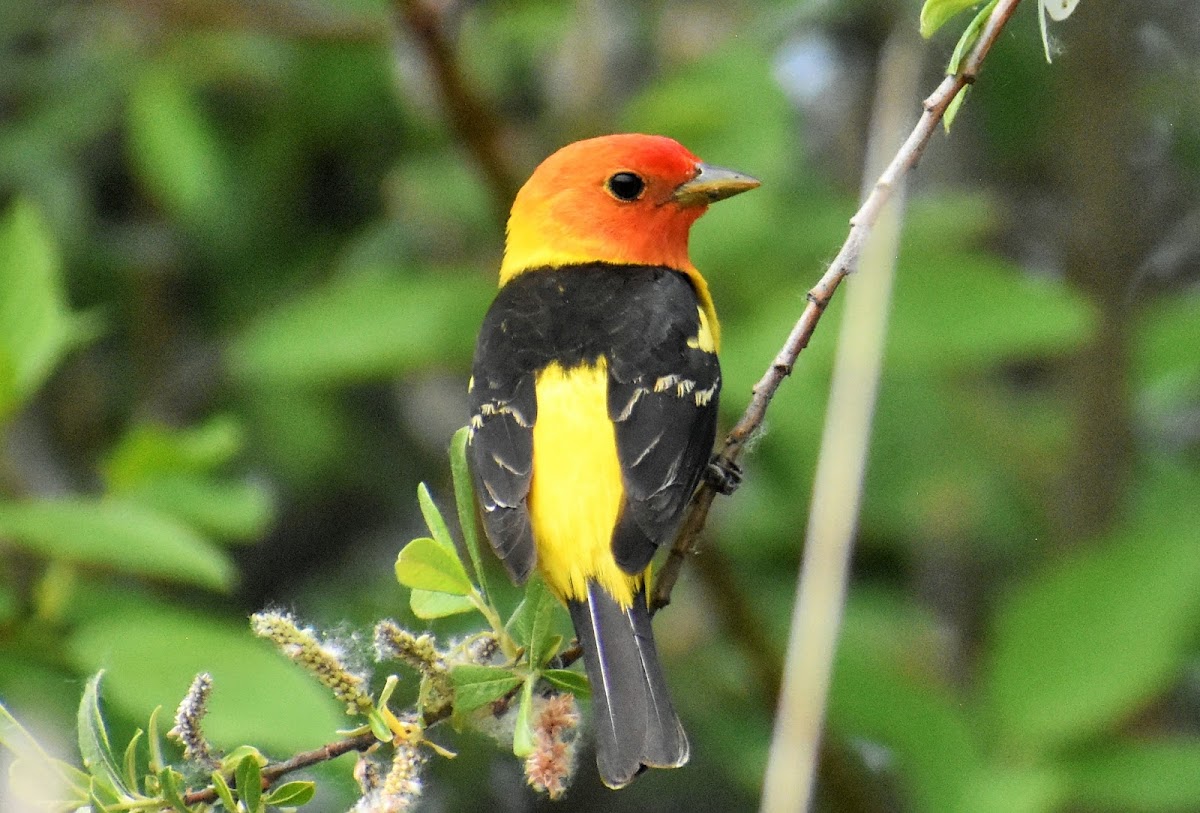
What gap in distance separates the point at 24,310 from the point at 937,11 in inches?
78.9

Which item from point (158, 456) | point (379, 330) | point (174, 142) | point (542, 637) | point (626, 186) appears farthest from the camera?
point (174, 142)

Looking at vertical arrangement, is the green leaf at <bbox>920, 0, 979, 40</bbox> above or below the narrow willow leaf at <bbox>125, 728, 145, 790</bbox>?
above

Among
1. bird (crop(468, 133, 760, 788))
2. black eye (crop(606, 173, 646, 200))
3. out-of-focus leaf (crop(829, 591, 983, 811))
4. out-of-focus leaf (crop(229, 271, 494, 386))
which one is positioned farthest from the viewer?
out-of-focus leaf (crop(229, 271, 494, 386))

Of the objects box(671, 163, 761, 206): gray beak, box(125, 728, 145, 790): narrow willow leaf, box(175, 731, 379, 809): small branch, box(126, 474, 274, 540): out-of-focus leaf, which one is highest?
box(671, 163, 761, 206): gray beak

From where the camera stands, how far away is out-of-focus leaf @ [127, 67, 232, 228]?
447 centimetres

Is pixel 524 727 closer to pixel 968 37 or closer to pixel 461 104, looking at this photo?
pixel 968 37

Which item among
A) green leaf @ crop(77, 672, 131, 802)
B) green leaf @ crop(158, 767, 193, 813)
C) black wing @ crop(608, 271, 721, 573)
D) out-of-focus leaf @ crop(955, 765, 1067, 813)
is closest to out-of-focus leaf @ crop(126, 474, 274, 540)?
black wing @ crop(608, 271, 721, 573)

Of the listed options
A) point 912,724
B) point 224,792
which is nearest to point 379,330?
point 912,724

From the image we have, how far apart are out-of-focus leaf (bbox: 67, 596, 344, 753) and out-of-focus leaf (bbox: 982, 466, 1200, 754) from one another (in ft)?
5.12

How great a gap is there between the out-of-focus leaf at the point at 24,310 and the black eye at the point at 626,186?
49.9 inches

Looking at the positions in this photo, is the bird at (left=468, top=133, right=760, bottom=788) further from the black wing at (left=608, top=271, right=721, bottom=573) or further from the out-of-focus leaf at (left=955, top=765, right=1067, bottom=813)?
the out-of-focus leaf at (left=955, top=765, right=1067, bottom=813)

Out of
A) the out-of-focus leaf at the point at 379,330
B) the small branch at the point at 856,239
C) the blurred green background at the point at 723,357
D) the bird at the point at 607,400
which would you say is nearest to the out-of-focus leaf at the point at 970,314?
the blurred green background at the point at 723,357

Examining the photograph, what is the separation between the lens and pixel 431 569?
2.04 metres

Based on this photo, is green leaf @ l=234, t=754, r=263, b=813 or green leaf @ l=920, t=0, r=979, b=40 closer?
green leaf @ l=234, t=754, r=263, b=813
